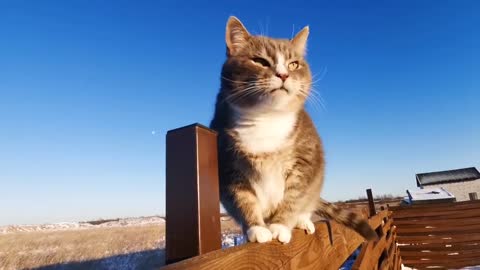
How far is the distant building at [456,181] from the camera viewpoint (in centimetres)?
3269

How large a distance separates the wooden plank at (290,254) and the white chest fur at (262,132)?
0.53m

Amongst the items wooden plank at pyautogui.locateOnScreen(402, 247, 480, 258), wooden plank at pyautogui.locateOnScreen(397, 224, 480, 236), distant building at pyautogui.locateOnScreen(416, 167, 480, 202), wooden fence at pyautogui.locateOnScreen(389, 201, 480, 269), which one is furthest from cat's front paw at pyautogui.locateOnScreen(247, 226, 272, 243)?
distant building at pyautogui.locateOnScreen(416, 167, 480, 202)

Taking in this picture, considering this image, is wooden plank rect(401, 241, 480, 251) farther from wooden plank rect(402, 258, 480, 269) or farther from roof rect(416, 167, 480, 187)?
roof rect(416, 167, 480, 187)

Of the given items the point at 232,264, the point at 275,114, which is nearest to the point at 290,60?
the point at 275,114

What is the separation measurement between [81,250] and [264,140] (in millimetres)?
18516

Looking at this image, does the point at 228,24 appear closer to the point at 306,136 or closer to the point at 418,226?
the point at 306,136

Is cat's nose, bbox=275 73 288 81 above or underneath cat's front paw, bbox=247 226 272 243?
above

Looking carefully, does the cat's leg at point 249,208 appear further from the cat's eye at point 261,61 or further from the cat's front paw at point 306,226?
the cat's eye at point 261,61

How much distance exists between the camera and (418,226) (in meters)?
8.57

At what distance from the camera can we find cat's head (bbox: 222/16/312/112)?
205cm

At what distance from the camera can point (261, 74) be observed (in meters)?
2.11

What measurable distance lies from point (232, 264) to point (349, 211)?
218 cm

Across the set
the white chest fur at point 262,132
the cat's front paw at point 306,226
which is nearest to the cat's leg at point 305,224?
the cat's front paw at point 306,226

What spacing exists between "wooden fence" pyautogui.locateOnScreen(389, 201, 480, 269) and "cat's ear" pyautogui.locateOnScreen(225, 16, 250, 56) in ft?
26.7
